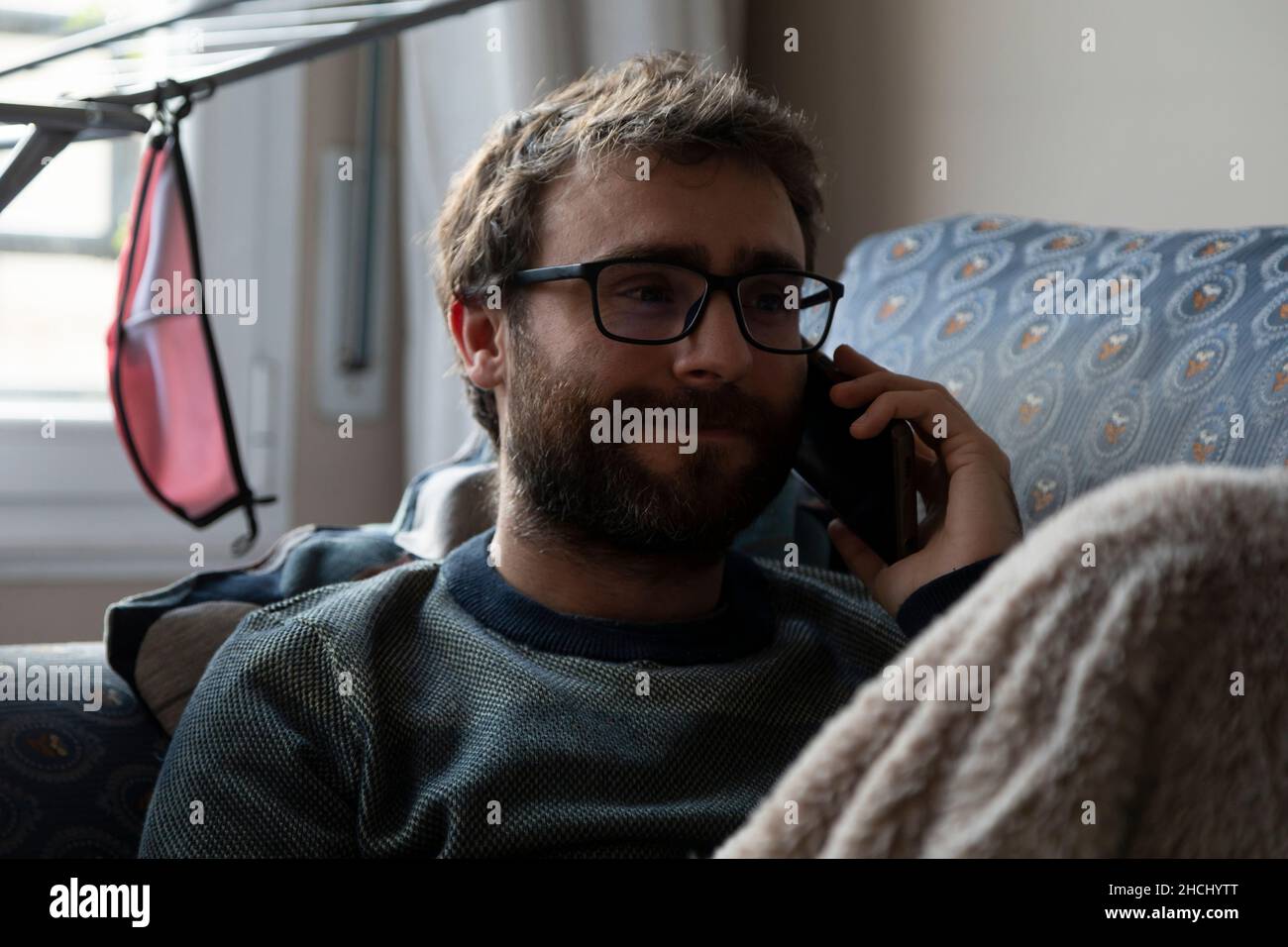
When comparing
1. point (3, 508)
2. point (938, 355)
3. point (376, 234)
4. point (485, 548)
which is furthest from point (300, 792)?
point (376, 234)

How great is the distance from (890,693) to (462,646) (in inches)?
19.7

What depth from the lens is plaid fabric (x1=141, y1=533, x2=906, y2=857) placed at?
0.79 metres

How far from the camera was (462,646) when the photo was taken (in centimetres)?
89

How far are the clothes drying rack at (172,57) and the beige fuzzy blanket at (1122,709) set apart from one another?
63 cm

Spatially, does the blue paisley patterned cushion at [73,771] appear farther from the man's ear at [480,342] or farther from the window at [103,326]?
the window at [103,326]

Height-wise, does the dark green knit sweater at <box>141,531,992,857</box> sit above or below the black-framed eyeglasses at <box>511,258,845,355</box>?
below

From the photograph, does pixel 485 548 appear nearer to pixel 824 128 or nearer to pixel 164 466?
pixel 164 466

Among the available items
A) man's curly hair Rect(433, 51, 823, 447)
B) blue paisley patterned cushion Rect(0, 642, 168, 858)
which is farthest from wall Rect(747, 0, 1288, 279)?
blue paisley patterned cushion Rect(0, 642, 168, 858)

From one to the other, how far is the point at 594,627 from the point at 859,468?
0.85 ft

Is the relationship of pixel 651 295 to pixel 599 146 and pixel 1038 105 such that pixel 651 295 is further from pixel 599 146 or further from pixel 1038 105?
pixel 1038 105

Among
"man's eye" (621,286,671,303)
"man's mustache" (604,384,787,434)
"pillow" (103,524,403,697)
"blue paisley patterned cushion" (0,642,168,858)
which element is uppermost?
"man's eye" (621,286,671,303)

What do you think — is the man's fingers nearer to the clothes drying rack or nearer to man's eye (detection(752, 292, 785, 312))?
man's eye (detection(752, 292, 785, 312))

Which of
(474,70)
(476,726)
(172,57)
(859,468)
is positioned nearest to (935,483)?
(859,468)

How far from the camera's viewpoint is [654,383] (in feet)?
3.06
